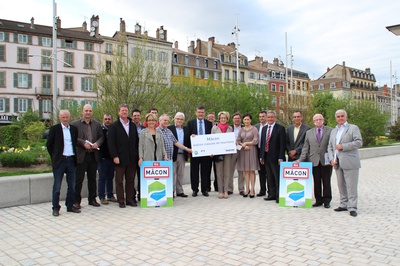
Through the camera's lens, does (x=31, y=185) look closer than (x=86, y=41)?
Yes

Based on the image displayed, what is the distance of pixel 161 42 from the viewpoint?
5644 centimetres

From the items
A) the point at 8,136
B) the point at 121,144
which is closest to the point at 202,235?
the point at 121,144

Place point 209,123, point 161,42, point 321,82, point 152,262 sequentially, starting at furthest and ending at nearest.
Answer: point 321,82, point 161,42, point 209,123, point 152,262

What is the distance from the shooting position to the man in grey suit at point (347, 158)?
734cm

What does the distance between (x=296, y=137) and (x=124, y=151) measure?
4057 millimetres

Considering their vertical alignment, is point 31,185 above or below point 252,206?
above

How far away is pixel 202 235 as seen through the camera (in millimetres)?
5855

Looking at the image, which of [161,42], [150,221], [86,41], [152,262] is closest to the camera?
[152,262]

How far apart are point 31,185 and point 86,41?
151 feet

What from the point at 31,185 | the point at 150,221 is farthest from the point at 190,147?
the point at 31,185

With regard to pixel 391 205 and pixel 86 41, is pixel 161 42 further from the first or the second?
pixel 391 205

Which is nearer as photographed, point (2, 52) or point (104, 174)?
point (104, 174)

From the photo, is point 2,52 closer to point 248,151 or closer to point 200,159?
point 200,159

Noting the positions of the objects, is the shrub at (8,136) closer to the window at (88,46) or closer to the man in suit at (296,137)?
the man in suit at (296,137)
